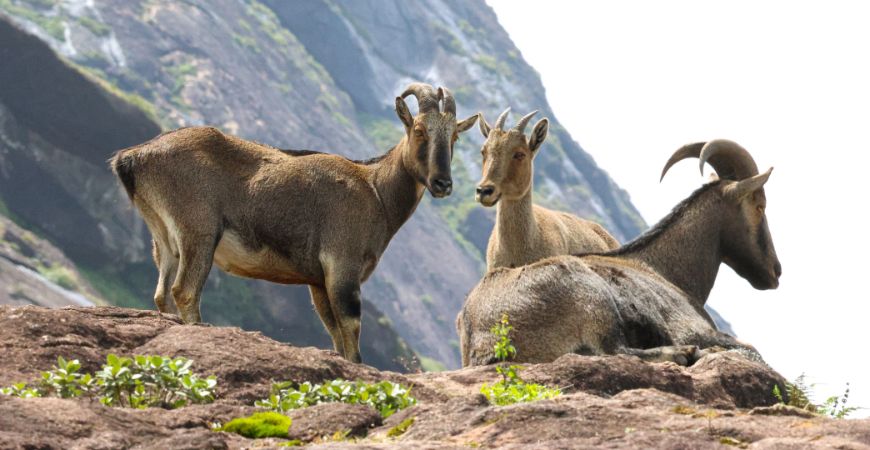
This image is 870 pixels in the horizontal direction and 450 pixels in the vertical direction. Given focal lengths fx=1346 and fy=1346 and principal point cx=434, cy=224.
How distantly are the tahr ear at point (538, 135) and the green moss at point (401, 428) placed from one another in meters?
10.4

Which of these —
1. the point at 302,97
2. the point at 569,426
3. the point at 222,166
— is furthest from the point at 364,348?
the point at 302,97

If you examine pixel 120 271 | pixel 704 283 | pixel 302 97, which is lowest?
pixel 704 283

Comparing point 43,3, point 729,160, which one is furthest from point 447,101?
point 43,3

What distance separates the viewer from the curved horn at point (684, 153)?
16.4 meters

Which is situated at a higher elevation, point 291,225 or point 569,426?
point 291,225

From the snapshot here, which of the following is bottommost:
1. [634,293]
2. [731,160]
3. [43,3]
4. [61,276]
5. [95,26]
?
[634,293]

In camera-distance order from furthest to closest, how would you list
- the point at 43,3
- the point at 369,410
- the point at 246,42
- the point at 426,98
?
the point at 246,42, the point at 43,3, the point at 426,98, the point at 369,410

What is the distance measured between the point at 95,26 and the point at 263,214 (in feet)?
539

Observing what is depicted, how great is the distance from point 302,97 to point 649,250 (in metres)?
184

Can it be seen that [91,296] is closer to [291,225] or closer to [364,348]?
[364,348]

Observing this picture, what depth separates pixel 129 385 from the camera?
7.78 meters

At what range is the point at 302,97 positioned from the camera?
196m

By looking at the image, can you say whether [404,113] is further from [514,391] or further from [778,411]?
[778,411]

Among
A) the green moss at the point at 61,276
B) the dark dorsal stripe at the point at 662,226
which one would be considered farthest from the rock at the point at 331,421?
the green moss at the point at 61,276
